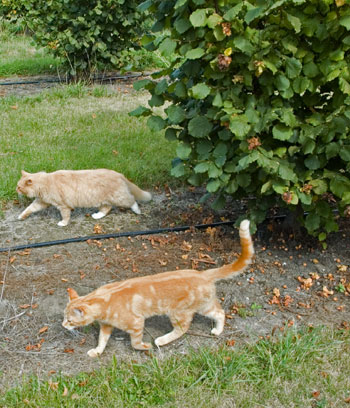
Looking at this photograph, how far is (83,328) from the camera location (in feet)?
12.6

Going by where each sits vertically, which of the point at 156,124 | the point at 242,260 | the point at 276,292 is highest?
the point at 156,124

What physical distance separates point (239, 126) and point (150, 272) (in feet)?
4.50

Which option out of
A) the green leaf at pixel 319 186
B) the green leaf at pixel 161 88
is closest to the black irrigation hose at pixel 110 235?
the green leaf at pixel 319 186

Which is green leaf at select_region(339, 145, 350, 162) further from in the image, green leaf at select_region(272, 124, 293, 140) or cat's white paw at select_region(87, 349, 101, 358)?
cat's white paw at select_region(87, 349, 101, 358)

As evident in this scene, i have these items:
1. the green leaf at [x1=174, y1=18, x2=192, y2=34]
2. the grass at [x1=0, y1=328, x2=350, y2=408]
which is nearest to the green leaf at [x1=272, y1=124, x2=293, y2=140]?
the green leaf at [x1=174, y1=18, x2=192, y2=34]

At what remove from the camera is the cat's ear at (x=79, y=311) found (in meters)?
3.50

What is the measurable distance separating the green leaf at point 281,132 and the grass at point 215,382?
1.36 m

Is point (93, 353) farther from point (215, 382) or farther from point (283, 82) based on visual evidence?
point (283, 82)

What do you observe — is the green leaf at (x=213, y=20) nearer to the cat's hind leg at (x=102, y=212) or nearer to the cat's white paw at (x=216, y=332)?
the cat's white paw at (x=216, y=332)

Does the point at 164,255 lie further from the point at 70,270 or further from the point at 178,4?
the point at 178,4

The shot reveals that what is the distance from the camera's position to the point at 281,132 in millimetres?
3947

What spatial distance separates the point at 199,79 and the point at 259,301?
1755mm

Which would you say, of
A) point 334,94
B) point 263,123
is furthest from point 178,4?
point 334,94

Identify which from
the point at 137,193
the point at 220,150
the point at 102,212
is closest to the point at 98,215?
the point at 102,212
